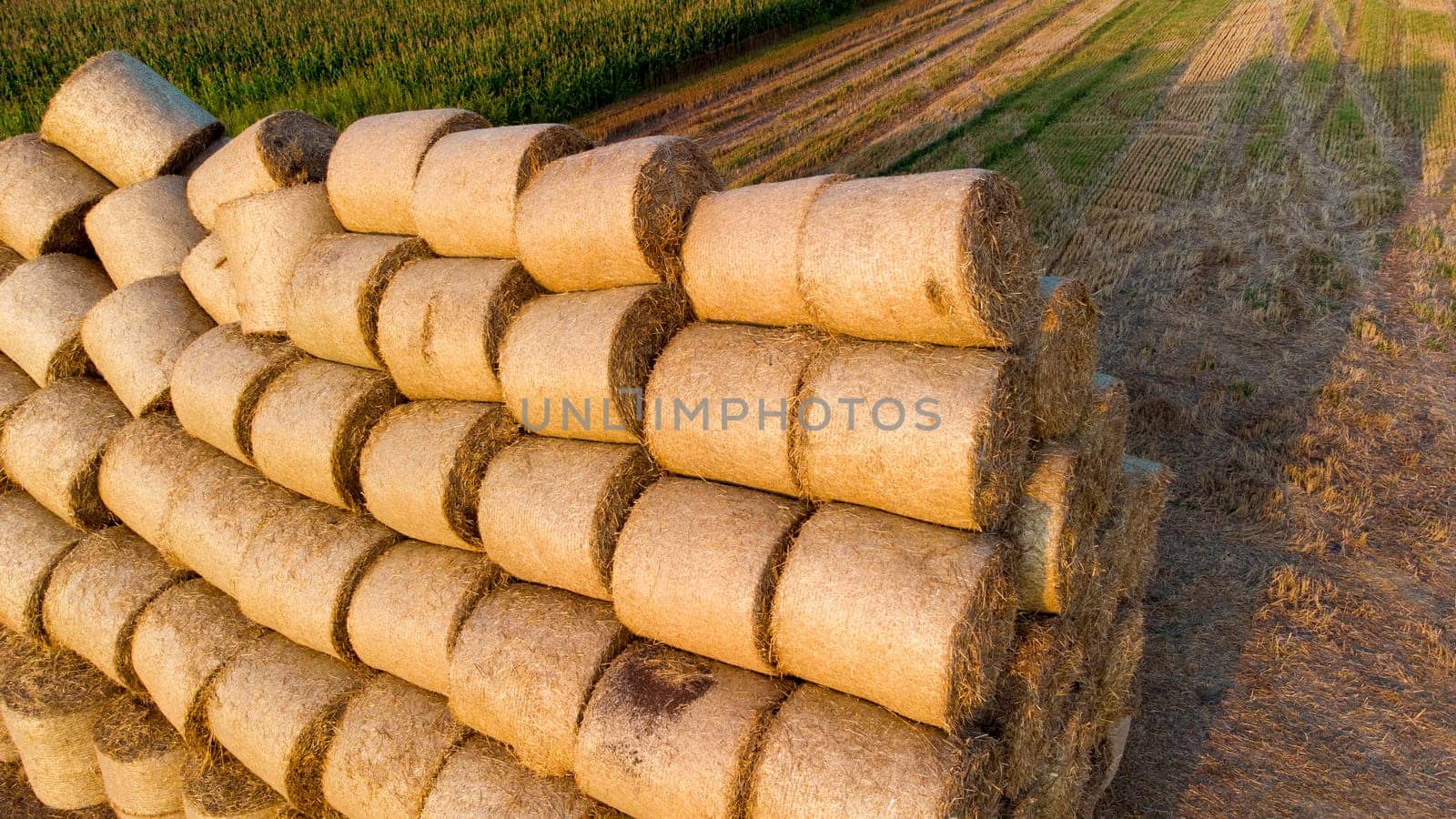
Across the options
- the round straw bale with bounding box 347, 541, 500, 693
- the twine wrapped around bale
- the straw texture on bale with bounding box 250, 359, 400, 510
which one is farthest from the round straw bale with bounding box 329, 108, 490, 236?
the round straw bale with bounding box 347, 541, 500, 693

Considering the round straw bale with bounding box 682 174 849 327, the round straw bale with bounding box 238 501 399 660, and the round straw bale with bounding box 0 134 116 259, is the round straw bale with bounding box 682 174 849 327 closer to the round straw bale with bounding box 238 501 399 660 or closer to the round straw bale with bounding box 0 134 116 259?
the round straw bale with bounding box 238 501 399 660

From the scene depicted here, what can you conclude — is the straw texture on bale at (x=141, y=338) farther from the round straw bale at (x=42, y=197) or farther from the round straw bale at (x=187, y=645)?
the round straw bale at (x=187, y=645)

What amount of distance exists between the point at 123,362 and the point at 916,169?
11.3 m

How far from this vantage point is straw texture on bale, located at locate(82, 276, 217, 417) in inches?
221

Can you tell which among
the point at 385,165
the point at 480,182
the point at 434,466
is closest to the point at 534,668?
the point at 434,466

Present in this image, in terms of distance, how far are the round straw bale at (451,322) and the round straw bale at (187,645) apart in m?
1.76

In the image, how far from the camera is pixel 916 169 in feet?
46.0

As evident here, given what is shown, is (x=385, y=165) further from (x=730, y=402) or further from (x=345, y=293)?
(x=730, y=402)

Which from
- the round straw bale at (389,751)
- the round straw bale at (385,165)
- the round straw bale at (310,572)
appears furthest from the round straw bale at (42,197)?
the round straw bale at (389,751)

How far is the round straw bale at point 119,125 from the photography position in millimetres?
6441

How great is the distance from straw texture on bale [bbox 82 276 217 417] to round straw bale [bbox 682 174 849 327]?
3.58 metres

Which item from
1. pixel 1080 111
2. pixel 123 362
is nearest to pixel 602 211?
pixel 123 362

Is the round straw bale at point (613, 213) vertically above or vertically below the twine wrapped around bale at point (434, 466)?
above

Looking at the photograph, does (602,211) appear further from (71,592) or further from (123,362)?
(71,592)
